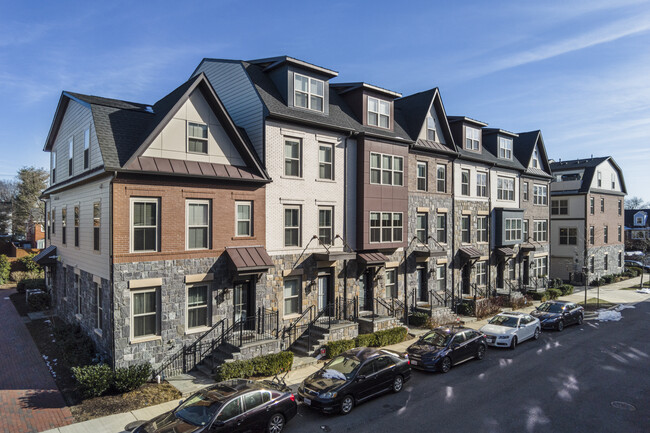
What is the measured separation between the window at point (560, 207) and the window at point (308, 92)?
34.1 meters

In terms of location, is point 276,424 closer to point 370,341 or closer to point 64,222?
point 370,341

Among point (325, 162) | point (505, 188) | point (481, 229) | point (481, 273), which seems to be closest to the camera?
point (325, 162)

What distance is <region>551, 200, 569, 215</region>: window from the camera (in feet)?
143

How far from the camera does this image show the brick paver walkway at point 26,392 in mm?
12203

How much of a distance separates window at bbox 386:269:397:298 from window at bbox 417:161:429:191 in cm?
578

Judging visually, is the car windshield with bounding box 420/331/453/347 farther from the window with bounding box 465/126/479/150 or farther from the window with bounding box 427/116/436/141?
the window with bounding box 465/126/479/150

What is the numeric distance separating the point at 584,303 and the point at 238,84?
3101 centimetres

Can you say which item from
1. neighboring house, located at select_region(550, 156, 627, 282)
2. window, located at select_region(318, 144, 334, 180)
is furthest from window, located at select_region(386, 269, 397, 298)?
neighboring house, located at select_region(550, 156, 627, 282)

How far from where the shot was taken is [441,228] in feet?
91.0

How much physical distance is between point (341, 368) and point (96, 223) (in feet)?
37.9

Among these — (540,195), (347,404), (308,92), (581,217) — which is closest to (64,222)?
(308,92)

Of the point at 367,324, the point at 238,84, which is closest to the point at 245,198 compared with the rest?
the point at 238,84

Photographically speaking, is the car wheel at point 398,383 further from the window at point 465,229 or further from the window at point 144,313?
the window at point 465,229

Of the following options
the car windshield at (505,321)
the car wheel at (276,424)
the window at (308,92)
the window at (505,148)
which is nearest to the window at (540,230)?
the window at (505,148)
